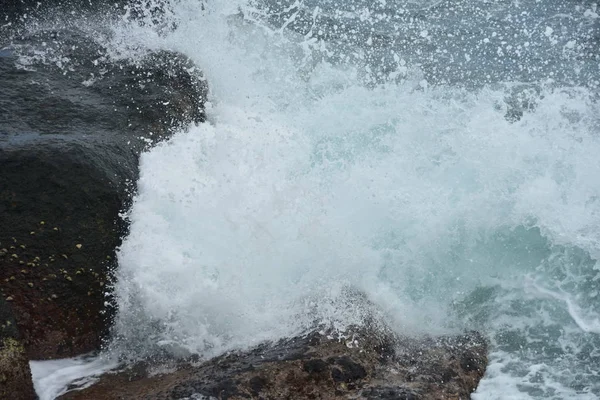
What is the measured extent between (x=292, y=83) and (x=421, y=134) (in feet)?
6.90

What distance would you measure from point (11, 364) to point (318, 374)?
177cm

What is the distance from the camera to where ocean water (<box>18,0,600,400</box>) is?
4.76m

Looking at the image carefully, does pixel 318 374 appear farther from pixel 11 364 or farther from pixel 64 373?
pixel 11 364

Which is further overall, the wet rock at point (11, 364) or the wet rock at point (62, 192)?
the wet rock at point (62, 192)

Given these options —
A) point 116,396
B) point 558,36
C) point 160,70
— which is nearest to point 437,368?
point 116,396

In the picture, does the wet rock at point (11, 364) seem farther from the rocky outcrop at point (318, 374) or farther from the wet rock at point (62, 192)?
the wet rock at point (62, 192)

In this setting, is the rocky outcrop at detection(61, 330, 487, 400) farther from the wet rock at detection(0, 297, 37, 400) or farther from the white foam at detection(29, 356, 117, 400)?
the wet rock at detection(0, 297, 37, 400)

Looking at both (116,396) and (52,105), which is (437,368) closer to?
(116,396)

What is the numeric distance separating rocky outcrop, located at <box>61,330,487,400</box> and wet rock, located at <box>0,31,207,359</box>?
63 cm

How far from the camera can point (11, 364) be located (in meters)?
3.69

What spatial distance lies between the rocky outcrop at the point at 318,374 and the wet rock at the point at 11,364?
0.30 meters

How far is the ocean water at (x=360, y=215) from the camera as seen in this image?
4.76 metres

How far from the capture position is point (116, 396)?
3.98 metres

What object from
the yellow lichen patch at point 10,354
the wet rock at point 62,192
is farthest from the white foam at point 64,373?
the yellow lichen patch at point 10,354
